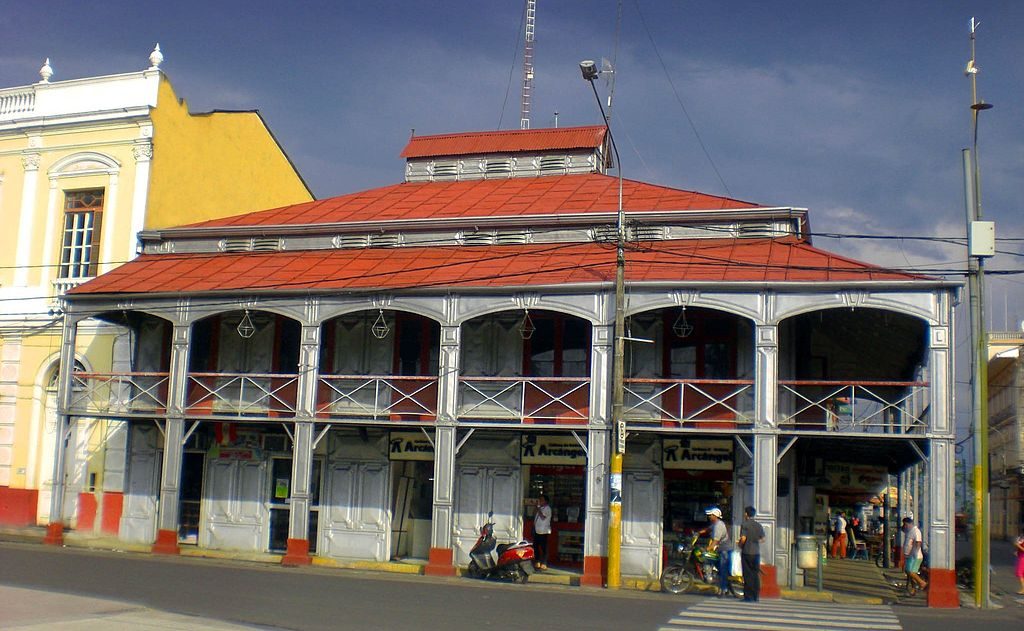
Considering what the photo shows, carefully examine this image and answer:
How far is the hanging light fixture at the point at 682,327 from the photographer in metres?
22.1

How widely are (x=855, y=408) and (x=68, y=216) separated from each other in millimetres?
20757

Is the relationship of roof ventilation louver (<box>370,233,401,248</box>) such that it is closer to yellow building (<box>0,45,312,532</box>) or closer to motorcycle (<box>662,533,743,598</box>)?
yellow building (<box>0,45,312,532</box>)

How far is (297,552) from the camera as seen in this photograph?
22109mm

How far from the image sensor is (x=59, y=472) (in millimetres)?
23922

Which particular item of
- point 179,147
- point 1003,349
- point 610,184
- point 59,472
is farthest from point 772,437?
point 1003,349

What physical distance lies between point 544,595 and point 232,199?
18635 millimetres

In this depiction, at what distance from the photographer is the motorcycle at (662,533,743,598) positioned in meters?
19.5

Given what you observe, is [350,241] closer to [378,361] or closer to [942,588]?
[378,361]

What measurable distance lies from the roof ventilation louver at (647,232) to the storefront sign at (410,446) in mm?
6467

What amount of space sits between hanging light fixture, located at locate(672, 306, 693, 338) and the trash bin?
5.73 metres

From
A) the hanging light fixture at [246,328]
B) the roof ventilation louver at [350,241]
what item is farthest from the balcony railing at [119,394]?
the roof ventilation louver at [350,241]

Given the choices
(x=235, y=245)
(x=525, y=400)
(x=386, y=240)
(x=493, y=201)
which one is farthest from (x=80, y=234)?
(x=525, y=400)

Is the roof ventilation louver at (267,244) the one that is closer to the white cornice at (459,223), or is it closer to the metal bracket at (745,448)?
the white cornice at (459,223)

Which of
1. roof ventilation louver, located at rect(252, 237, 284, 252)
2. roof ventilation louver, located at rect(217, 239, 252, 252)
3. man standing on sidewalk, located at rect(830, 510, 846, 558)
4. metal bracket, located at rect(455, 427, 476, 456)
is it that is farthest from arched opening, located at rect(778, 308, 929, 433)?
roof ventilation louver, located at rect(217, 239, 252, 252)
